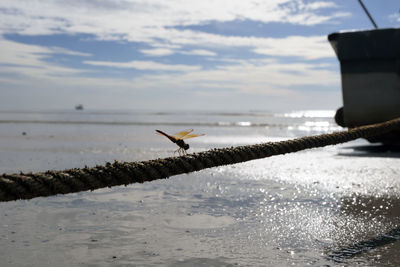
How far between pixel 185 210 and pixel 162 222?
481 mm

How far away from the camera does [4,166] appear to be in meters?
7.07

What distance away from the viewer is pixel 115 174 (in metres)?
1.84

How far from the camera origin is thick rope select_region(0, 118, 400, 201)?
1521mm

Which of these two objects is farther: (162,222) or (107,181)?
(162,222)

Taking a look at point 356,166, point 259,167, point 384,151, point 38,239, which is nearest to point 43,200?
point 38,239

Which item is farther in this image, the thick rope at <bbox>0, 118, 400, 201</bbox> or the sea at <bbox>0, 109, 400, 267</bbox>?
the sea at <bbox>0, 109, 400, 267</bbox>

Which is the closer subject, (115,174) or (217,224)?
(115,174)

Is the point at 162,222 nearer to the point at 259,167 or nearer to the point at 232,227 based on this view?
the point at 232,227

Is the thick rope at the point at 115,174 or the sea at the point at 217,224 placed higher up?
the thick rope at the point at 115,174

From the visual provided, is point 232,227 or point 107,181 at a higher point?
point 107,181

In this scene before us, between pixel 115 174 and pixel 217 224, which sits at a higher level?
pixel 115 174

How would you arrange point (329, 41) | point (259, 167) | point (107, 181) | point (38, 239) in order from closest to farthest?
point (107, 181)
point (38, 239)
point (259, 167)
point (329, 41)

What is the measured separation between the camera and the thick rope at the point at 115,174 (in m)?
1.52

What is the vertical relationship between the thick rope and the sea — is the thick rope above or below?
above
